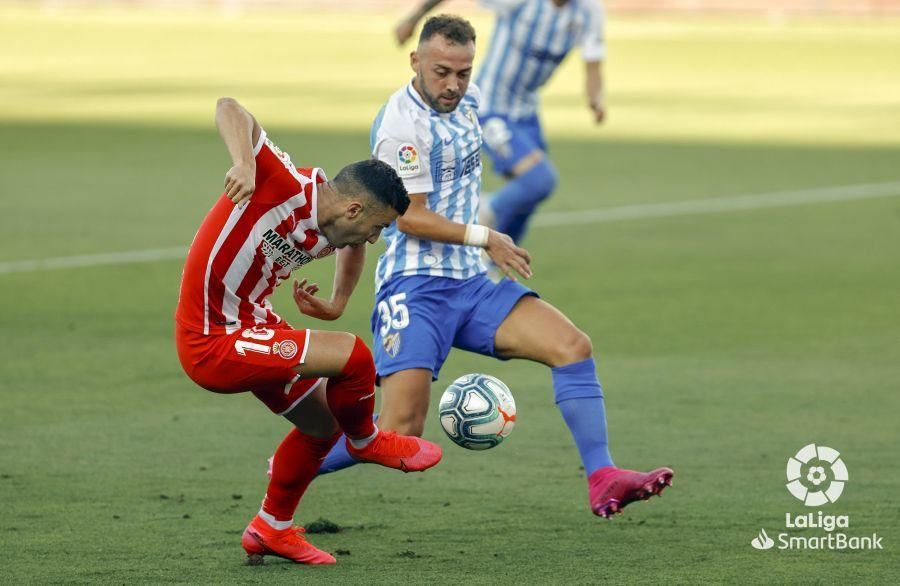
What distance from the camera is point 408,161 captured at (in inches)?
281

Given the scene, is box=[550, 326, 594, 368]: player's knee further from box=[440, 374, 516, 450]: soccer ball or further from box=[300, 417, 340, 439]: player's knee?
box=[300, 417, 340, 439]: player's knee

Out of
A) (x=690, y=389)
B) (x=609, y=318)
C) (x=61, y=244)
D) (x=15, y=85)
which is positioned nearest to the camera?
(x=690, y=389)

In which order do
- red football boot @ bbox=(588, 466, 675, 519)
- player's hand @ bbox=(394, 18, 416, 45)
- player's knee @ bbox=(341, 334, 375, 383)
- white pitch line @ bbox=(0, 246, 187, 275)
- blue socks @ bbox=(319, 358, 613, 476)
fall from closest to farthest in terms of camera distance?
player's knee @ bbox=(341, 334, 375, 383) → red football boot @ bbox=(588, 466, 675, 519) → blue socks @ bbox=(319, 358, 613, 476) → player's hand @ bbox=(394, 18, 416, 45) → white pitch line @ bbox=(0, 246, 187, 275)

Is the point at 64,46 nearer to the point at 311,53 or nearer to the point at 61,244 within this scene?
the point at 311,53

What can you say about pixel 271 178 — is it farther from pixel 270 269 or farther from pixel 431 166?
pixel 431 166

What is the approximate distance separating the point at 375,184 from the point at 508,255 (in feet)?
2.74

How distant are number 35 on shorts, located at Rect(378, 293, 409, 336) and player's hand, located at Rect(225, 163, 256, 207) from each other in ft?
5.06

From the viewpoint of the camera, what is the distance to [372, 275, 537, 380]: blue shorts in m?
7.15

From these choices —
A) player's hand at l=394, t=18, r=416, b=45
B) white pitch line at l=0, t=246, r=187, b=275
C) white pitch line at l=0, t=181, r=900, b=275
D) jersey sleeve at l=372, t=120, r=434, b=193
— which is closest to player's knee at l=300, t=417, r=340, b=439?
jersey sleeve at l=372, t=120, r=434, b=193

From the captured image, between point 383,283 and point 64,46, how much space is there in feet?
99.6

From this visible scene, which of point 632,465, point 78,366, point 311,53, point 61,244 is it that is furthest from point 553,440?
point 311,53

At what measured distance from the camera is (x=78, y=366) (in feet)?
32.7

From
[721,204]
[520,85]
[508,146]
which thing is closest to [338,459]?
[508,146]

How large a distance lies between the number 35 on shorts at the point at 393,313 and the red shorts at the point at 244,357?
105 centimetres
